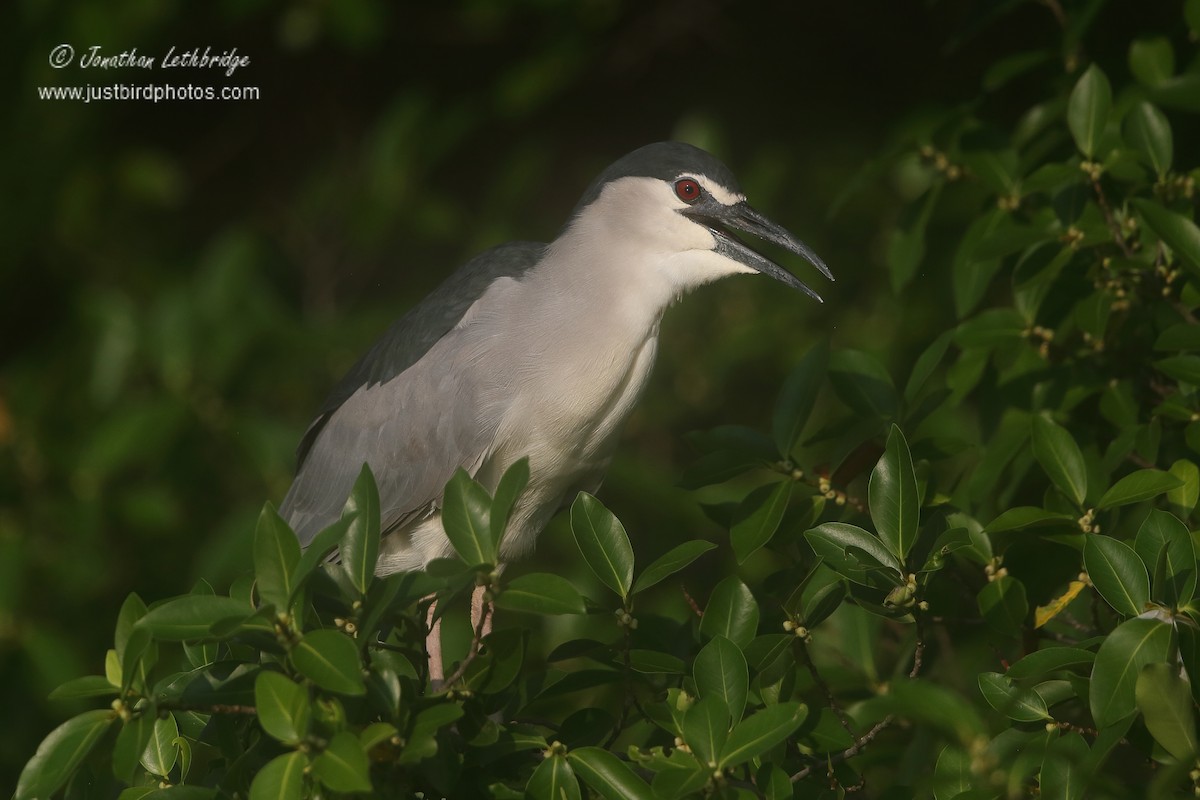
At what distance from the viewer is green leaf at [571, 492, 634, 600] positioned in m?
1.64

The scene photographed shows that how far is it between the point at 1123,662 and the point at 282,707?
939 millimetres

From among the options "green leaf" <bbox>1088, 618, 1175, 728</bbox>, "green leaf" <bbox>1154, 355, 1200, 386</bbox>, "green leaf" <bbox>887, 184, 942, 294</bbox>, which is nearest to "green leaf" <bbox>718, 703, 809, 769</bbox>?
"green leaf" <bbox>1088, 618, 1175, 728</bbox>

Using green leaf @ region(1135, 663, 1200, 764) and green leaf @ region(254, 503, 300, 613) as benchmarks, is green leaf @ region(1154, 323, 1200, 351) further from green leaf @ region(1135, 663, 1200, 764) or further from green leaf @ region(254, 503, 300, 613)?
green leaf @ region(254, 503, 300, 613)

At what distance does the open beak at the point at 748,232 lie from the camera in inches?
95.3

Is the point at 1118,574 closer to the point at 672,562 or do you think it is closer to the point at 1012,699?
the point at 1012,699

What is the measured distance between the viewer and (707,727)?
1468 mm

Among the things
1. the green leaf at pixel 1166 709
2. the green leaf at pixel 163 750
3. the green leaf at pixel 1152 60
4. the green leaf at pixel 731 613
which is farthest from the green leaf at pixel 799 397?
the green leaf at pixel 163 750

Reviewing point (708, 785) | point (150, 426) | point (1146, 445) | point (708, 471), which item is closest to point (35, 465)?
point (150, 426)

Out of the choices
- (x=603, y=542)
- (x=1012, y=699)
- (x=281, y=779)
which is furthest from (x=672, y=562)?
(x=281, y=779)

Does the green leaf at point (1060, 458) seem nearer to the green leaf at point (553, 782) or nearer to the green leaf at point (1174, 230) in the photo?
the green leaf at point (1174, 230)

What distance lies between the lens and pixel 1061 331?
2.21 meters

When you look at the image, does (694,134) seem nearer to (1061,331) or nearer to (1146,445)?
(1061,331)

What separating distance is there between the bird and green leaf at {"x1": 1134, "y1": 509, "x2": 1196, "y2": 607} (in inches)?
38.3

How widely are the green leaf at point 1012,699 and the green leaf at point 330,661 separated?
2.52 ft
